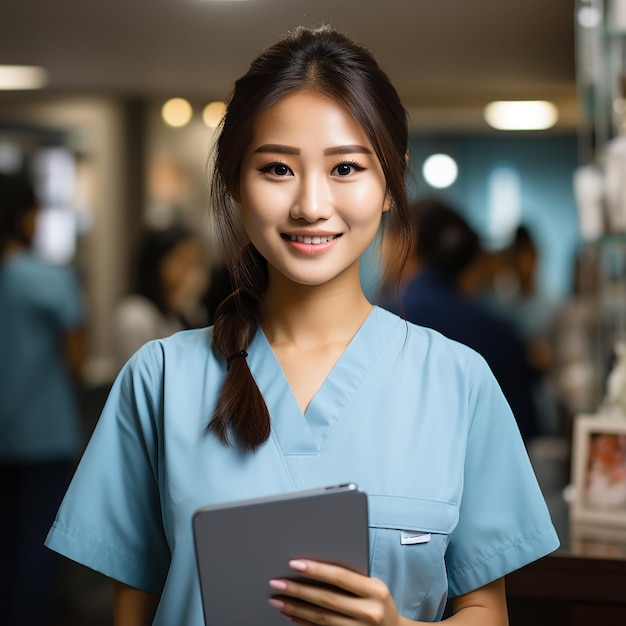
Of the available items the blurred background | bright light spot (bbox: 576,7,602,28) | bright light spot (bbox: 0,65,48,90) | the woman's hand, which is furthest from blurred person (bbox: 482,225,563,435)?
the woman's hand

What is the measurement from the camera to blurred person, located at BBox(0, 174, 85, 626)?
9.22 feet

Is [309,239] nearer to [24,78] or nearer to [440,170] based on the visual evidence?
[24,78]

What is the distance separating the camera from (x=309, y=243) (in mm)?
984

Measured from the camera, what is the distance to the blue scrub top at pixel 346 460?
3.24 ft

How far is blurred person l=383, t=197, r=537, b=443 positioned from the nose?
1304 millimetres

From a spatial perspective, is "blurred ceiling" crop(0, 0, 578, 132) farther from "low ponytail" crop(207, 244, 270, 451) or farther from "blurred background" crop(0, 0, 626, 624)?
"low ponytail" crop(207, 244, 270, 451)

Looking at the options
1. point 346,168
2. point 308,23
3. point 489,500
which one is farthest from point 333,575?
point 308,23

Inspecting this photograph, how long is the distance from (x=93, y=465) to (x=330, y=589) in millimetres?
319

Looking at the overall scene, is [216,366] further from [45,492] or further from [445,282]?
[45,492]

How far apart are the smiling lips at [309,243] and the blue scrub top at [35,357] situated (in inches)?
76.3

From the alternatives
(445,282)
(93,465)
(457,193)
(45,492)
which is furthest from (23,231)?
(457,193)

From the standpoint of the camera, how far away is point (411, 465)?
998 mm

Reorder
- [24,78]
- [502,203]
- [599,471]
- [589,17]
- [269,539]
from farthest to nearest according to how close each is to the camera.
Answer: [502,203]
[24,78]
[589,17]
[599,471]
[269,539]

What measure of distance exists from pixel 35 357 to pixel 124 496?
6.30ft
